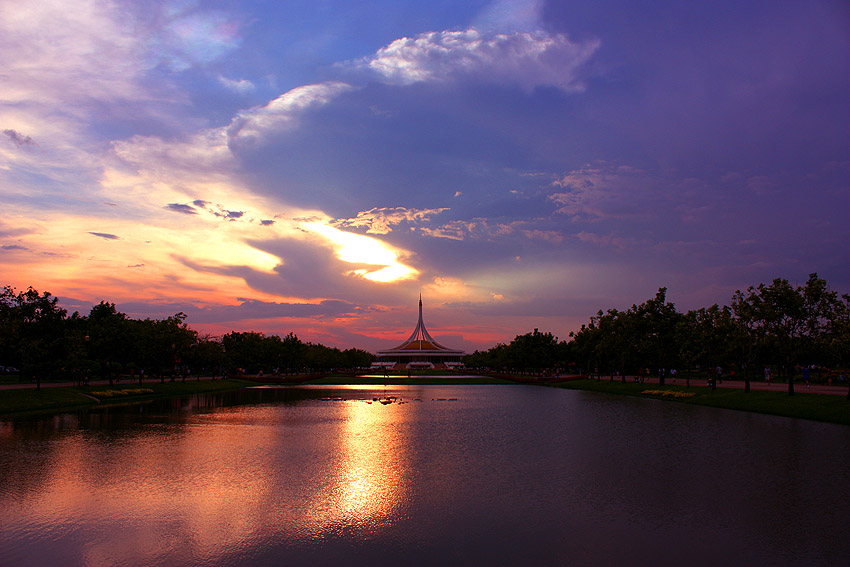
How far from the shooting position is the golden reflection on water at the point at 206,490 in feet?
41.9

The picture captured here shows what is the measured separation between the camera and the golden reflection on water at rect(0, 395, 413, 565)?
12.8 m

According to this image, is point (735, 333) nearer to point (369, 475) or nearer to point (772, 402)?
point (772, 402)

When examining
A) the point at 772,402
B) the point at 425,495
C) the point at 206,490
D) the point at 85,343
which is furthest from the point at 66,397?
the point at 772,402

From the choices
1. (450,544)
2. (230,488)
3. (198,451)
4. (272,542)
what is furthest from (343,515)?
(198,451)

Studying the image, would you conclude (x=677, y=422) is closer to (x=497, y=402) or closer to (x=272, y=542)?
(x=497, y=402)

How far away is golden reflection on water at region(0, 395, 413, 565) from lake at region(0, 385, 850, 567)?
0.08m

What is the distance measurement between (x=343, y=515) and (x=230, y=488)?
16.6ft

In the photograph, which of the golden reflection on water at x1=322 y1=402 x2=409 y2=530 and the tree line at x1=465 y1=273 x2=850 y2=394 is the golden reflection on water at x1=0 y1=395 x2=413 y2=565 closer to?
the golden reflection on water at x1=322 y1=402 x2=409 y2=530

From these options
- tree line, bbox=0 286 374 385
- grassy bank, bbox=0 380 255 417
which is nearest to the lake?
grassy bank, bbox=0 380 255 417

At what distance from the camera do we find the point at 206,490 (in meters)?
16.9

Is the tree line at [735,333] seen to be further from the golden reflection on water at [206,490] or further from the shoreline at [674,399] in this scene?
the golden reflection on water at [206,490]

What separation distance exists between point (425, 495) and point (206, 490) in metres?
7.29

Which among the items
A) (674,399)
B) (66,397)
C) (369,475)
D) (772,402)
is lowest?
(674,399)

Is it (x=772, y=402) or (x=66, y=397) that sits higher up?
(x=772, y=402)
